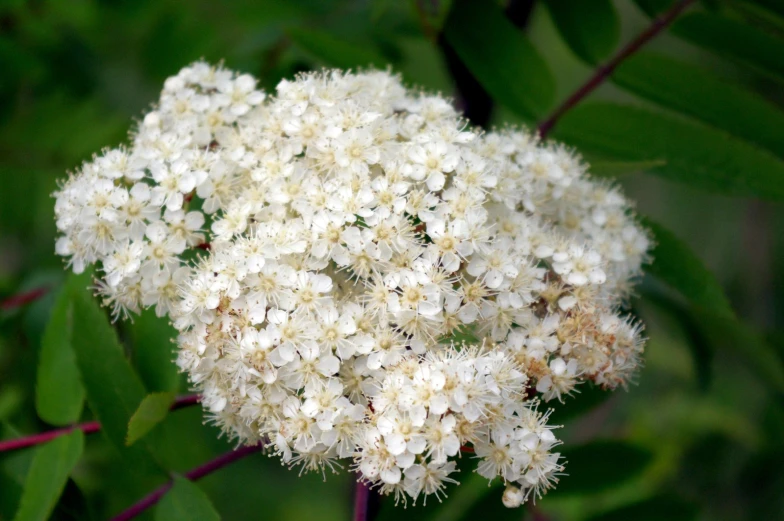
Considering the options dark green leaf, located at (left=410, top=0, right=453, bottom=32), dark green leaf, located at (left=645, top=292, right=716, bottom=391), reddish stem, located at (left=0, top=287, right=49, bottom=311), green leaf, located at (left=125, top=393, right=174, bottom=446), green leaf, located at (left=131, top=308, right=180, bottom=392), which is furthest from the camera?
dark green leaf, located at (left=645, top=292, right=716, bottom=391)

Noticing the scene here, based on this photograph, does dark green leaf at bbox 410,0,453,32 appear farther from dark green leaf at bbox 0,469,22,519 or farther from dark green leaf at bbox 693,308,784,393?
dark green leaf at bbox 0,469,22,519

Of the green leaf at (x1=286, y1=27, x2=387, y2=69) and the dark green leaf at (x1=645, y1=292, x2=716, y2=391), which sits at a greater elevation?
the green leaf at (x1=286, y1=27, x2=387, y2=69)

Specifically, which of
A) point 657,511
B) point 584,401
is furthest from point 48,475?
point 657,511

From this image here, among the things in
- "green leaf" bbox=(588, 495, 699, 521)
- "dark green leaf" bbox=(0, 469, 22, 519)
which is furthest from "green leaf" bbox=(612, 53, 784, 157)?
"dark green leaf" bbox=(0, 469, 22, 519)

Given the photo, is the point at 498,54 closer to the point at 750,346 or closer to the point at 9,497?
the point at 750,346

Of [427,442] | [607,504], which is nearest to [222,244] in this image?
[427,442]

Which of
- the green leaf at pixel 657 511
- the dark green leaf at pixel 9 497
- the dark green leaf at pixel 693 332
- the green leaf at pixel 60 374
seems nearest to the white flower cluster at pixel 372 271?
the green leaf at pixel 60 374

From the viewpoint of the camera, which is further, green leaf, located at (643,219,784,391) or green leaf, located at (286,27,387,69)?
green leaf, located at (286,27,387,69)

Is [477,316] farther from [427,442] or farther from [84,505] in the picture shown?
[84,505]
